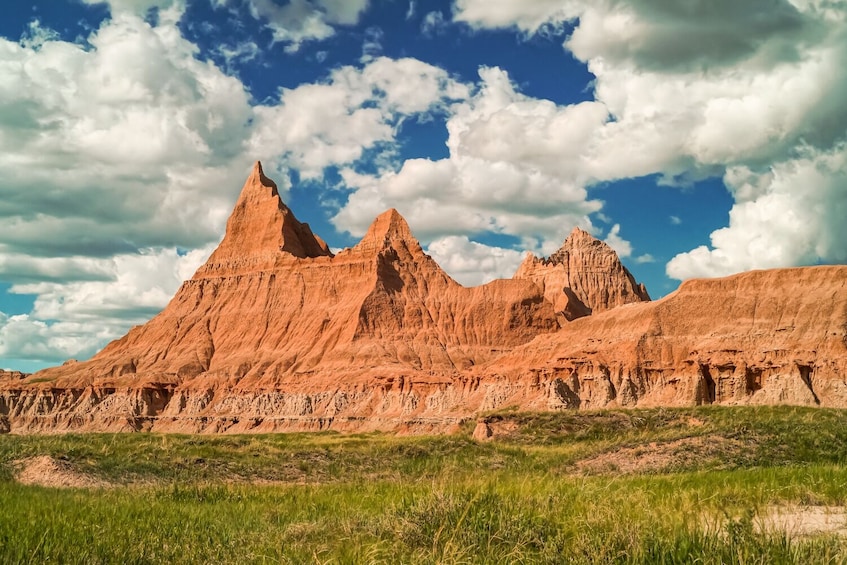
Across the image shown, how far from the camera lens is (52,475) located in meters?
24.1

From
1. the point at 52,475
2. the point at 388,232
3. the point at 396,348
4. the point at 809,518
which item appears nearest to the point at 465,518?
the point at 809,518

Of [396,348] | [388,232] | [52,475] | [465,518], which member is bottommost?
[52,475]

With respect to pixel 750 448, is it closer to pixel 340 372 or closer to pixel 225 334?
pixel 340 372

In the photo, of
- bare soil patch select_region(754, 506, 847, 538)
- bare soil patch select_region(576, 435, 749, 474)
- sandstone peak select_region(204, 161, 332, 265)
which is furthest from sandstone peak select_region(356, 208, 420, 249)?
bare soil patch select_region(754, 506, 847, 538)

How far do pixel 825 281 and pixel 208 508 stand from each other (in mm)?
78895

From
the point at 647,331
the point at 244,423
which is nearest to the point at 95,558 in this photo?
the point at 647,331

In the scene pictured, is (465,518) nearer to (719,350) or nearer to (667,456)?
(667,456)

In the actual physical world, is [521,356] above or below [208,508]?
above

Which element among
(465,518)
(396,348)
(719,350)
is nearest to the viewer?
(465,518)

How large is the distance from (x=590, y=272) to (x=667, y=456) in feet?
527

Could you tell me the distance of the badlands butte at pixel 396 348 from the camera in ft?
251

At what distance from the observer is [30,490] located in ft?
63.5

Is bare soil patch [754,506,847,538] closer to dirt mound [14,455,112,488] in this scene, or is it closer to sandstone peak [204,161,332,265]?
dirt mound [14,455,112,488]

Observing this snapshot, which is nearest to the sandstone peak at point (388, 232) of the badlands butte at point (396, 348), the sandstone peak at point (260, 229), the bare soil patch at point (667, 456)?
the badlands butte at point (396, 348)
